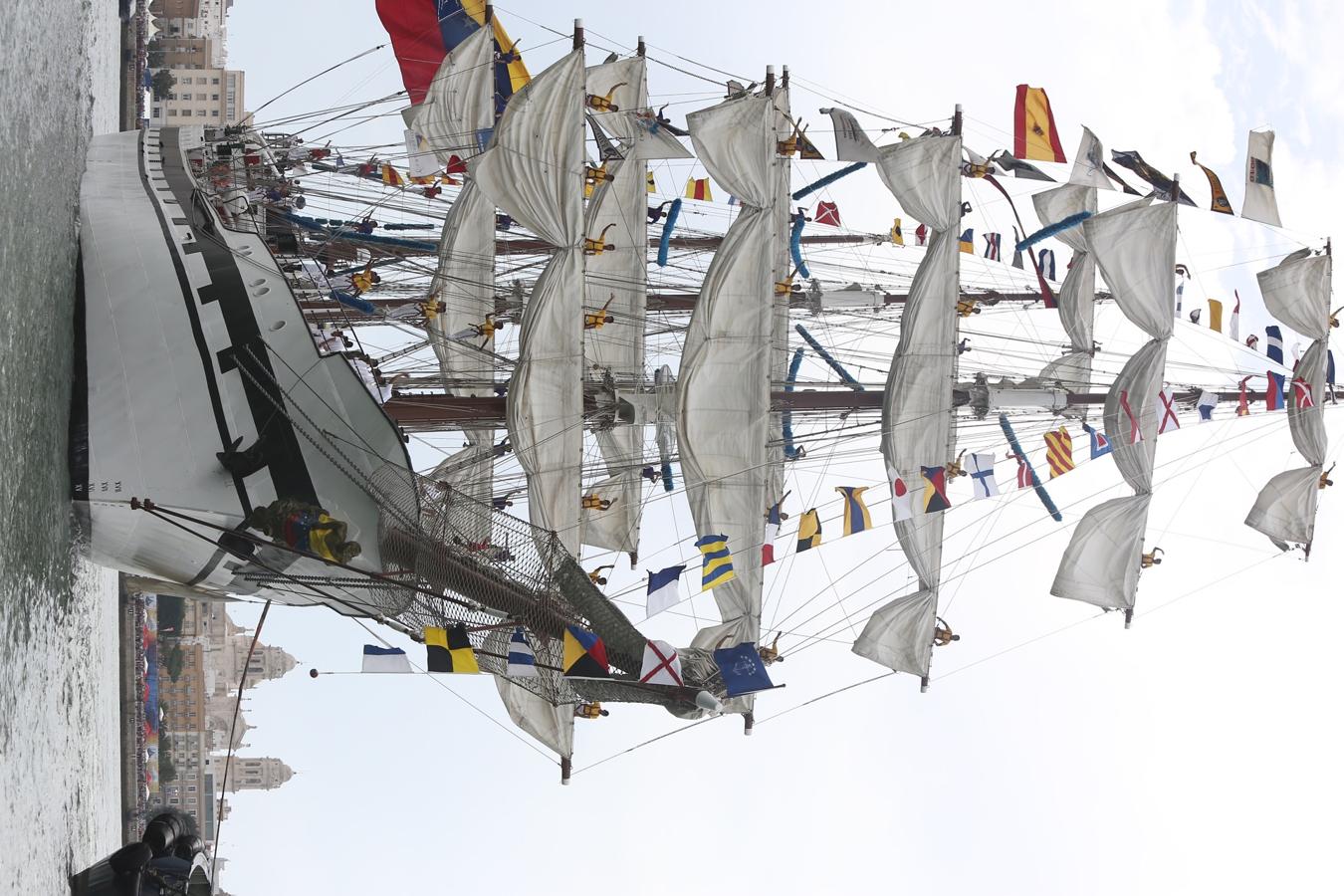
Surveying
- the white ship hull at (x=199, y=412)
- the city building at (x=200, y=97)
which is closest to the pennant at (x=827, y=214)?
the white ship hull at (x=199, y=412)

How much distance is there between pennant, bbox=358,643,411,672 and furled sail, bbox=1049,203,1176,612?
14909mm

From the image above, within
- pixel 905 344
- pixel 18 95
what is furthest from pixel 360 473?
pixel 905 344

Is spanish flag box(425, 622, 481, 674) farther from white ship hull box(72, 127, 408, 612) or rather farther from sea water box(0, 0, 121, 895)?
sea water box(0, 0, 121, 895)

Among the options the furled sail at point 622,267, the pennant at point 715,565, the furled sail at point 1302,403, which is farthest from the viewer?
the furled sail at point 622,267

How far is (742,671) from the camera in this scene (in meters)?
15.5

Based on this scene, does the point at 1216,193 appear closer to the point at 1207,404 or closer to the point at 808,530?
the point at 1207,404

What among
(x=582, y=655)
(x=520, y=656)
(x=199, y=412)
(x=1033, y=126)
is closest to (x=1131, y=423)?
(x=1033, y=126)

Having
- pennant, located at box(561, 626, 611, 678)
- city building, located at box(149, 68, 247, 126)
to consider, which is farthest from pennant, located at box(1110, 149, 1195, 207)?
city building, located at box(149, 68, 247, 126)

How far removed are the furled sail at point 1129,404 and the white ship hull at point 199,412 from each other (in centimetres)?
1450

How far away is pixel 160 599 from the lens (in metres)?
74.7

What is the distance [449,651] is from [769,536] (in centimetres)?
929

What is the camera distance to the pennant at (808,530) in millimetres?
20797

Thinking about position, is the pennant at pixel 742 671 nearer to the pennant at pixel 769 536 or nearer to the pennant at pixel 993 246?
the pennant at pixel 769 536

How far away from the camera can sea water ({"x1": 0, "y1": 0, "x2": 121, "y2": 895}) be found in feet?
54.3
